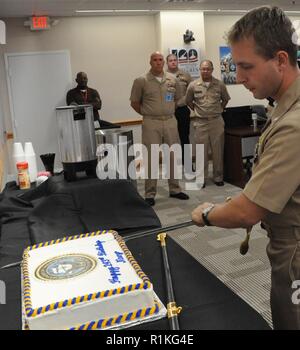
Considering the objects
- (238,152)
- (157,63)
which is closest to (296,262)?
(157,63)

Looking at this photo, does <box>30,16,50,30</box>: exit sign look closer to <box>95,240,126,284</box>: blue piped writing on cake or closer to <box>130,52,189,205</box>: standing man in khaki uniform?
<box>130,52,189,205</box>: standing man in khaki uniform

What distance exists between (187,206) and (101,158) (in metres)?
2.43

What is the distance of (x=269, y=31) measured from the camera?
0.90 meters

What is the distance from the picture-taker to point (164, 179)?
217 inches

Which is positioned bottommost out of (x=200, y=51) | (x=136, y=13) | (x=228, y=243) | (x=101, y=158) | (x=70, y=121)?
(x=228, y=243)

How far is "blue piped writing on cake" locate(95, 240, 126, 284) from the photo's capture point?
2.92ft

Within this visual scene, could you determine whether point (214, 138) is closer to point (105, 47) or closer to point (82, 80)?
point (82, 80)

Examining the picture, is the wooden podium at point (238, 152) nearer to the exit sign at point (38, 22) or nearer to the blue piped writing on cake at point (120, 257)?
the exit sign at point (38, 22)

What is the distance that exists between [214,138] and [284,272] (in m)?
4.08

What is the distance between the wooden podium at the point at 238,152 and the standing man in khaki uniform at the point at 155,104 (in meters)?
0.88

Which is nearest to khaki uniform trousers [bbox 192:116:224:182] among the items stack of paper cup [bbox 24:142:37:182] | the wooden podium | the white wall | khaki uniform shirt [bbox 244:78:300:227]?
the wooden podium

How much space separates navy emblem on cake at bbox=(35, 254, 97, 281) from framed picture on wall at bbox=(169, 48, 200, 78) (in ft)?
18.1
